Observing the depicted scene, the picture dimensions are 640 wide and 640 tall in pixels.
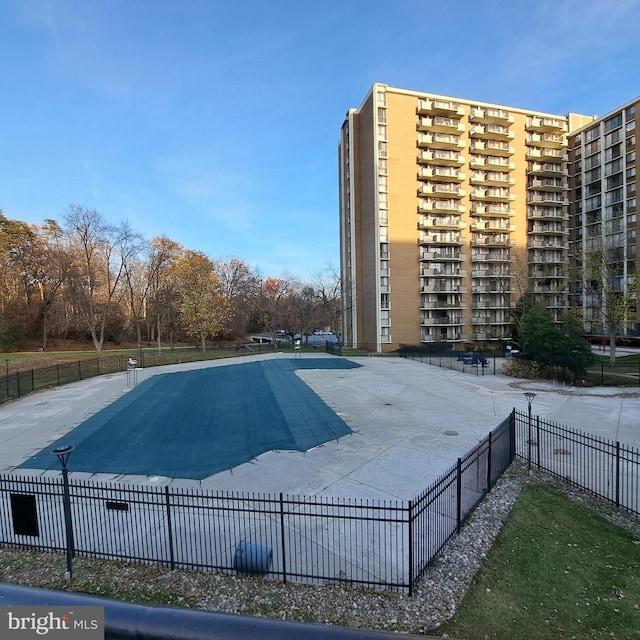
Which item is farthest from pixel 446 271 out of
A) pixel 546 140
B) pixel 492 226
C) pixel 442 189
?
pixel 546 140

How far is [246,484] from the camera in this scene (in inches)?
359

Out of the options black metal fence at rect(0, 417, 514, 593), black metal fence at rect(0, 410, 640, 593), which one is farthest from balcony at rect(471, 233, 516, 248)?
black metal fence at rect(0, 417, 514, 593)

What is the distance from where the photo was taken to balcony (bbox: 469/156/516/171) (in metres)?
47.8

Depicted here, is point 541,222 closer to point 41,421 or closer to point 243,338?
point 243,338

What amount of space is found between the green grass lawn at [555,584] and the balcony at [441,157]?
44391 mm

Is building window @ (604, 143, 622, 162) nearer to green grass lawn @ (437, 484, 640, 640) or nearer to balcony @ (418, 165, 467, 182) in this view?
balcony @ (418, 165, 467, 182)

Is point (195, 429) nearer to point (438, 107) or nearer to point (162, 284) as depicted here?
point (162, 284)

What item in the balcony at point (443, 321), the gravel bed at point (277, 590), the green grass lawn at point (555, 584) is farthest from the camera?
the balcony at point (443, 321)

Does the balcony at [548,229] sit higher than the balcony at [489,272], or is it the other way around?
the balcony at [548,229]

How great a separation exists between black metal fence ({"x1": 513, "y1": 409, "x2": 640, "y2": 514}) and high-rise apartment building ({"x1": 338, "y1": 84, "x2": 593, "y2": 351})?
103ft

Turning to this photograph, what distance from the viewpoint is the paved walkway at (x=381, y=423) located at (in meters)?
9.32

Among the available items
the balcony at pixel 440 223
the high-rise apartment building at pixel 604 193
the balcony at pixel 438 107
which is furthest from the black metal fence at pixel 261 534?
the balcony at pixel 438 107

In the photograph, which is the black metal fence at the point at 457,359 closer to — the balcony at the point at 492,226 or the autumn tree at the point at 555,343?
the autumn tree at the point at 555,343

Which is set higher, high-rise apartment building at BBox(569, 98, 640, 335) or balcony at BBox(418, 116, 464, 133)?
balcony at BBox(418, 116, 464, 133)
